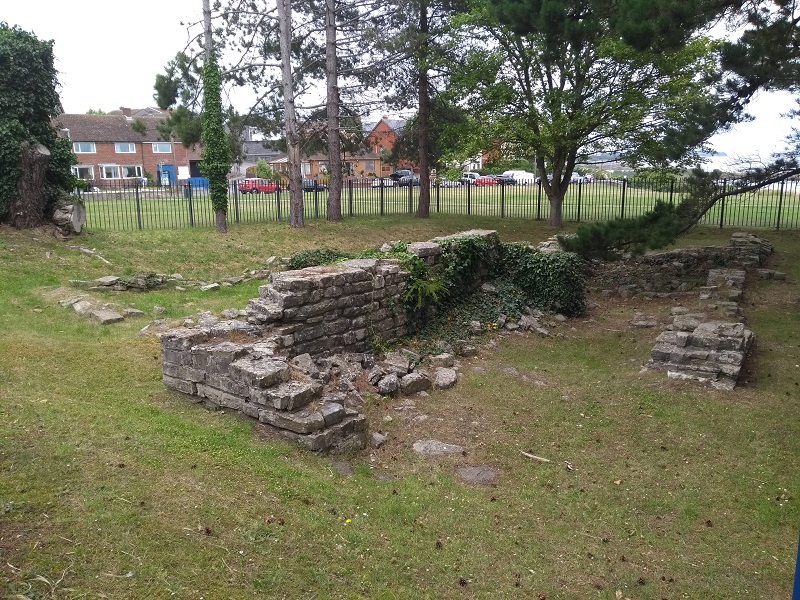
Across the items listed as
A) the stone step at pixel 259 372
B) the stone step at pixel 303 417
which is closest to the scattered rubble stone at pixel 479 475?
the stone step at pixel 303 417

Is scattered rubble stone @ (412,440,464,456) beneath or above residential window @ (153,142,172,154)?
beneath

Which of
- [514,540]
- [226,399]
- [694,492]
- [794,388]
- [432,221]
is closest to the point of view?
[514,540]

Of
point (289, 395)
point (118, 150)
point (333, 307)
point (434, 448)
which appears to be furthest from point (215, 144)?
point (118, 150)

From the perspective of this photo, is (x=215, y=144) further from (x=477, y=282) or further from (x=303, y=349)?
(x=303, y=349)

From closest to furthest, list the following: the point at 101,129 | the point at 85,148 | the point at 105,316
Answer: the point at 105,316 < the point at 85,148 < the point at 101,129

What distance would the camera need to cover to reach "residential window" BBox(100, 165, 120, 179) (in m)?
53.7

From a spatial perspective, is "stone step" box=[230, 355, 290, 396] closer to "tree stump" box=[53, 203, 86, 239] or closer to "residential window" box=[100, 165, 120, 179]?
"tree stump" box=[53, 203, 86, 239]

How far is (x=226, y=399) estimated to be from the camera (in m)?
7.29

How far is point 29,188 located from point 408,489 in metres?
13.8

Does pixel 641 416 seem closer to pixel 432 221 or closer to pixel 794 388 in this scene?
pixel 794 388

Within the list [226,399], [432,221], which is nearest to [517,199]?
[432,221]

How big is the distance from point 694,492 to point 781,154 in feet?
25.2

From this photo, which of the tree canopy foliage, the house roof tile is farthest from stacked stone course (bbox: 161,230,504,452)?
the house roof tile

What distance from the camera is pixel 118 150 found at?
2146 inches
